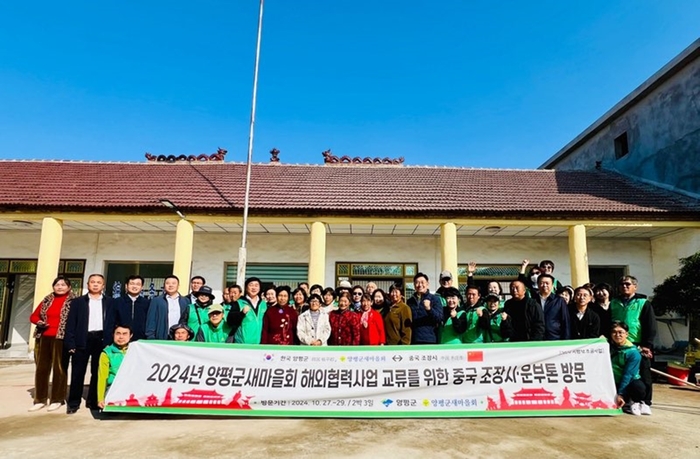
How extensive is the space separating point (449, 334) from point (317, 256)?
5.48m

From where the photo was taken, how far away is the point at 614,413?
4766 mm

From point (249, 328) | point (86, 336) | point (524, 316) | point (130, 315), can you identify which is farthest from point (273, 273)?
point (524, 316)

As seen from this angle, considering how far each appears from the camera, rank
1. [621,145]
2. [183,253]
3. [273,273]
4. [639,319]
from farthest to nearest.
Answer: [621,145] < [273,273] < [183,253] < [639,319]

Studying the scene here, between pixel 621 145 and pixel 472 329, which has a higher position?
pixel 621 145

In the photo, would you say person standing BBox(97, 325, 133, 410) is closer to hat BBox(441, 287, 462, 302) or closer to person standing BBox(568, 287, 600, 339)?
hat BBox(441, 287, 462, 302)

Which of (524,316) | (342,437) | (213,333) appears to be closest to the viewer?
(342,437)

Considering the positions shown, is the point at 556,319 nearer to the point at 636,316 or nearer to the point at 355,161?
the point at 636,316

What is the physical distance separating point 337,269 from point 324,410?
7925mm

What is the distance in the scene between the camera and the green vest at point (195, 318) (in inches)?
218

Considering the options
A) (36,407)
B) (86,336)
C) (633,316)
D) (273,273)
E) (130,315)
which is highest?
(273,273)

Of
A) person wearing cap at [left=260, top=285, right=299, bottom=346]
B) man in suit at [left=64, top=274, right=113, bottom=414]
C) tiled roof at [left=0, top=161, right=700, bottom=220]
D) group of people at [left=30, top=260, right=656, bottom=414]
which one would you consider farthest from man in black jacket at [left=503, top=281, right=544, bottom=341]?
tiled roof at [left=0, top=161, right=700, bottom=220]

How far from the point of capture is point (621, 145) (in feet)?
50.5

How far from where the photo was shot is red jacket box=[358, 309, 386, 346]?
5516mm

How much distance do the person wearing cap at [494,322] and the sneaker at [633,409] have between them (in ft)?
4.90
